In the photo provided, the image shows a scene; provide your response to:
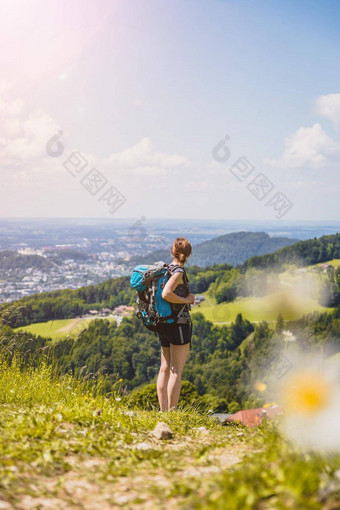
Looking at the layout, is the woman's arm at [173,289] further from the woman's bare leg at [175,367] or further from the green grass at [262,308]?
the green grass at [262,308]

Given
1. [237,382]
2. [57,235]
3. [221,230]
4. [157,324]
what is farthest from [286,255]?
[157,324]

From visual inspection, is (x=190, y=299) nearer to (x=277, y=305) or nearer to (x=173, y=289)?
(x=173, y=289)

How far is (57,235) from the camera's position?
348 ft

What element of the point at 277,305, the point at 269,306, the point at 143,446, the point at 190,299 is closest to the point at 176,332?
the point at 190,299

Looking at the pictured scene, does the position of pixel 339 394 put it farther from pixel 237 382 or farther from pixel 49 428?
pixel 237 382

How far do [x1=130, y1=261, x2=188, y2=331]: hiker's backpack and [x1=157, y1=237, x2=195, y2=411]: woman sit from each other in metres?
0.04

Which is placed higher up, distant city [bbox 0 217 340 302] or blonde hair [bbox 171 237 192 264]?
blonde hair [bbox 171 237 192 264]

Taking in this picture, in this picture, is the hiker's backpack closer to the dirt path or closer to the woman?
the woman

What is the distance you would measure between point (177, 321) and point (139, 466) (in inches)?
73.3

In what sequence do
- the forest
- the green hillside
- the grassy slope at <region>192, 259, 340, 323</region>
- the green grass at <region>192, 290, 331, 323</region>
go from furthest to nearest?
the green hillside, the grassy slope at <region>192, 259, 340, 323</region>, the green grass at <region>192, 290, 331, 323</region>, the forest

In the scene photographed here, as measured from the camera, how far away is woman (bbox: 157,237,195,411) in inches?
167

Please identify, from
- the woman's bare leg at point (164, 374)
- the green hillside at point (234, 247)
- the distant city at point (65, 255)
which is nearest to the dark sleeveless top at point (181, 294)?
the woman's bare leg at point (164, 374)

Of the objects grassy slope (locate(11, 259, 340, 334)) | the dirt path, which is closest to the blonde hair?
the dirt path

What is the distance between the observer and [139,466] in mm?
2553
